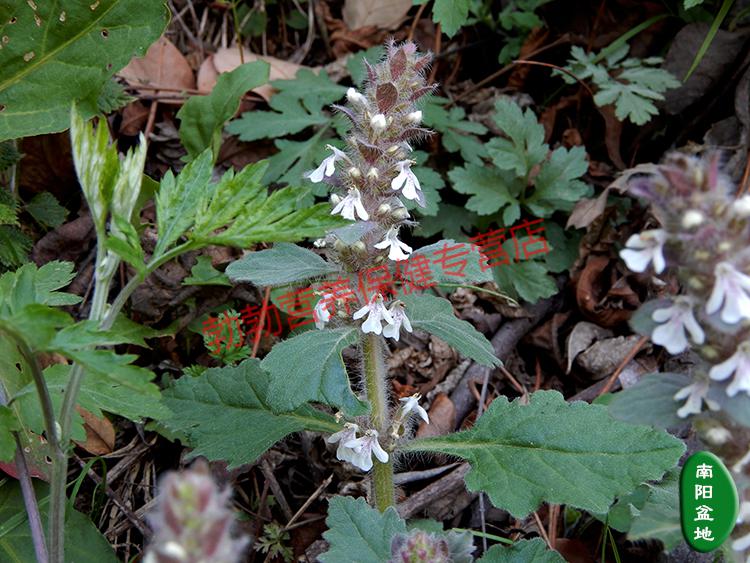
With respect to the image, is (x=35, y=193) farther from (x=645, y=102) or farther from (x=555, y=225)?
(x=645, y=102)

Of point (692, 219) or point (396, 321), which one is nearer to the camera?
point (692, 219)

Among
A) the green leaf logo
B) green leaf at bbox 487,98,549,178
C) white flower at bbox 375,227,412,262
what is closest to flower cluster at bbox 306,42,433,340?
white flower at bbox 375,227,412,262

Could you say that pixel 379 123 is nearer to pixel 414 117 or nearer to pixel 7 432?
pixel 414 117

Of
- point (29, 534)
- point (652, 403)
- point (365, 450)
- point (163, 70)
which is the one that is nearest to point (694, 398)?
point (652, 403)

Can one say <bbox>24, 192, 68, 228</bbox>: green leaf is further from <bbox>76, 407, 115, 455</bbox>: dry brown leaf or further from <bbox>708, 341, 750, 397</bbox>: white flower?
<bbox>708, 341, 750, 397</bbox>: white flower

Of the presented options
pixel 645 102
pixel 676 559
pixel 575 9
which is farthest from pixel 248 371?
pixel 575 9
